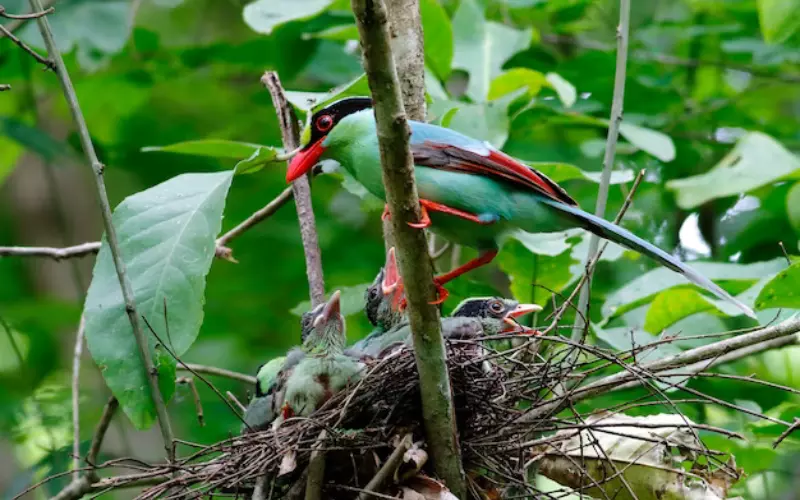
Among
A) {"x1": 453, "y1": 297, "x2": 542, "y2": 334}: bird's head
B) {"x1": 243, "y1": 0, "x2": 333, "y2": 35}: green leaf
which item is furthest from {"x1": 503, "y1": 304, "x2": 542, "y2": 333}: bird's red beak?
{"x1": 243, "y1": 0, "x2": 333, "y2": 35}: green leaf

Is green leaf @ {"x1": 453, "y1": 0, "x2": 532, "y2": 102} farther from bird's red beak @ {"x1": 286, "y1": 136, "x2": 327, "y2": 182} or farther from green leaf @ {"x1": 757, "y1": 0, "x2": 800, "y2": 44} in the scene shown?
bird's red beak @ {"x1": 286, "y1": 136, "x2": 327, "y2": 182}

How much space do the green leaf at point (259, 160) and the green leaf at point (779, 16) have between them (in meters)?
3.18

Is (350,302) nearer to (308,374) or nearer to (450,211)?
(308,374)

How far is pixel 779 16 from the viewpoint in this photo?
5691 mm

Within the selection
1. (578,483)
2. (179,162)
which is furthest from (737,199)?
(179,162)

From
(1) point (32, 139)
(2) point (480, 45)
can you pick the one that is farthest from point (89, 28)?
(2) point (480, 45)

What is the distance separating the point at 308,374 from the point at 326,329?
0.27m

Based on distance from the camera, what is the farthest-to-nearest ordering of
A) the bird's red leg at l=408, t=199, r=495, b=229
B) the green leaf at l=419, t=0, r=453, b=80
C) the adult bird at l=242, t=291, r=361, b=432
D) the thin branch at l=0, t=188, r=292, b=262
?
the green leaf at l=419, t=0, r=453, b=80 → the thin branch at l=0, t=188, r=292, b=262 → the adult bird at l=242, t=291, r=361, b=432 → the bird's red leg at l=408, t=199, r=495, b=229

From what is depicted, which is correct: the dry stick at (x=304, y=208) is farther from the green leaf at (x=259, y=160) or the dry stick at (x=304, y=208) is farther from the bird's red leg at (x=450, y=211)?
the bird's red leg at (x=450, y=211)

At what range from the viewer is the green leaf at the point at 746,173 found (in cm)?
567

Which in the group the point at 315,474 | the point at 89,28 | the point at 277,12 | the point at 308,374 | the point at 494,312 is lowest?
the point at 315,474

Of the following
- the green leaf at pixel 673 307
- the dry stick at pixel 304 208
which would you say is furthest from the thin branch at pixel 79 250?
the green leaf at pixel 673 307

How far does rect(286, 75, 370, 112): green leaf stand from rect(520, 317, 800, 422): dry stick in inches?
67.0

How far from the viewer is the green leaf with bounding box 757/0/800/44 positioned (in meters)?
5.68
